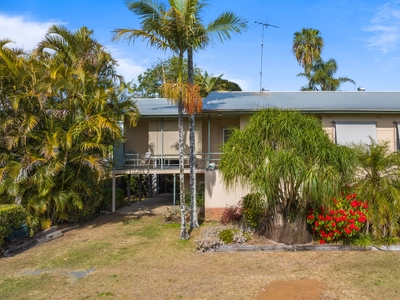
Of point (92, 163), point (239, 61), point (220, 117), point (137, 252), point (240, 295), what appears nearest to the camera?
point (240, 295)

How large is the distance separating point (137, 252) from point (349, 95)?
13752 mm

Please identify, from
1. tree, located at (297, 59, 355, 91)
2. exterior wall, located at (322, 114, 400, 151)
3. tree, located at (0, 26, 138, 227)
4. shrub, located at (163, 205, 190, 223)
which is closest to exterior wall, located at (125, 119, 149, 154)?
tree, located at (0, 26, 138, 227)

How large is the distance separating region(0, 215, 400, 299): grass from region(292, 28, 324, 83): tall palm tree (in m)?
23.5

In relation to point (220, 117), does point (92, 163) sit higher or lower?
lower

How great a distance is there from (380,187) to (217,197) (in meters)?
5.71

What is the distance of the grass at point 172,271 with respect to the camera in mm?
6414

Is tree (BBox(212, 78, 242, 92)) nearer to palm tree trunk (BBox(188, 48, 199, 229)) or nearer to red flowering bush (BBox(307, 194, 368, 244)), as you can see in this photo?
palm tree trunk (BBox(188, 48, 199, 229))

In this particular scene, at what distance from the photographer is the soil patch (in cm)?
609

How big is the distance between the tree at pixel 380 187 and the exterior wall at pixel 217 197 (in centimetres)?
456

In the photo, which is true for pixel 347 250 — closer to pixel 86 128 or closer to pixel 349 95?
pixel 86 128

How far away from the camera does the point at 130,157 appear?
16.1 metres

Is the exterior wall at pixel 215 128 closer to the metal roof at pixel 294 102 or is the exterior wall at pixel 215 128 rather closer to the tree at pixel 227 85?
the metal roof at pixel 294 102

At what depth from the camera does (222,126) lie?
15.7 metres

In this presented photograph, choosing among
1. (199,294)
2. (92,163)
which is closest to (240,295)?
(199,294)
